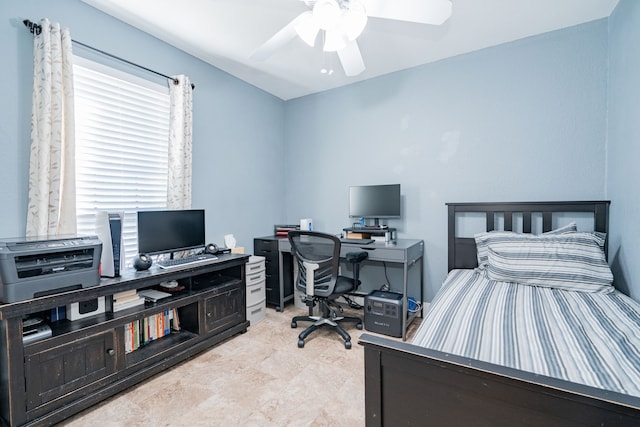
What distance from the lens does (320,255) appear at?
251 cm

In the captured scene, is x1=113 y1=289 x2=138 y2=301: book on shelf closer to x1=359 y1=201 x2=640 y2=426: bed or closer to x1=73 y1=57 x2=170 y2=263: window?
x1=73 y1=57 x2=170 y2=263: window

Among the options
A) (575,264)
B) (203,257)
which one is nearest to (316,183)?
(203,257)

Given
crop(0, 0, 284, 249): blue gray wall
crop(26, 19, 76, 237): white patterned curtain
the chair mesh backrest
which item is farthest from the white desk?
crop(26, 19, 76, 237): white patterned curtain

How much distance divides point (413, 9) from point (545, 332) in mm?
1796

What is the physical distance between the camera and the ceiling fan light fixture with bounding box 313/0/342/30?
1.60 metres

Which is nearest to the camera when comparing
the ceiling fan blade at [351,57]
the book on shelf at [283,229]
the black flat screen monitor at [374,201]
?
the ceiling fan blade at [351,57]

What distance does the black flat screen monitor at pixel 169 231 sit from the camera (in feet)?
7.47

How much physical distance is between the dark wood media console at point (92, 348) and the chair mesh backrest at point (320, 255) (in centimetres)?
67

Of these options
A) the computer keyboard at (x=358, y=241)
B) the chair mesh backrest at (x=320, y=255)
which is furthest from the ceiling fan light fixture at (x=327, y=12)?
the computer keyboard at (x=358, y=241)

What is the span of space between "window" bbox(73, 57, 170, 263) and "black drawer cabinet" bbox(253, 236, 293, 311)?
3.86 ft

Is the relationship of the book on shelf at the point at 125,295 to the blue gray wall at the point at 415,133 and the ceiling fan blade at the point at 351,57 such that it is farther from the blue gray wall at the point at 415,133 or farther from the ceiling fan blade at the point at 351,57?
the ceiling fan blade at the point at 351,57

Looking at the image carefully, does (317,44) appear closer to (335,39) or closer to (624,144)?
(335,39)

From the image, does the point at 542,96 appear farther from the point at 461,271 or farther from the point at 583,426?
the point at 583,426

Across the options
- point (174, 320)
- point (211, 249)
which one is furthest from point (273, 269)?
point (174, 320)
